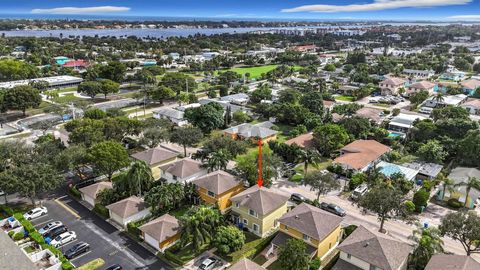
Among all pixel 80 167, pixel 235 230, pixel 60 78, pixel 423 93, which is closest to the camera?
pixel 235 230

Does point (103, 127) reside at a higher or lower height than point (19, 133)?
higher

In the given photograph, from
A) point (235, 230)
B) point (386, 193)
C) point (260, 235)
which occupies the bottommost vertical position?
point (260, 235)

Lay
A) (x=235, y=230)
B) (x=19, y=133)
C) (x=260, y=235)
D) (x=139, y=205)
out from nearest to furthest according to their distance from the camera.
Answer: (x=235, y=230) < (x=260, y=235) < (x=139, y=205) < (x=19, y=133)

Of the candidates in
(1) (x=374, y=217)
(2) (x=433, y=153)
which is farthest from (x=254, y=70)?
(1) (x=374, y=217)

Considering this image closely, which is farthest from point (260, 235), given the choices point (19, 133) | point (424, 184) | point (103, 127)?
point (19, 133)

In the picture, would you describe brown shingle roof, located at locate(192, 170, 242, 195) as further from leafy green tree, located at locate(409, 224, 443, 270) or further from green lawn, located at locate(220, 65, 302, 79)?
green lawn, located at locate(220, 65, 302, 79)

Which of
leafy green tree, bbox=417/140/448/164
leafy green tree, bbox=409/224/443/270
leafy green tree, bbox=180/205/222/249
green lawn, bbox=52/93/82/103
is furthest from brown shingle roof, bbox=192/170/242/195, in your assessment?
green lawn, bbox=52/93/82/103

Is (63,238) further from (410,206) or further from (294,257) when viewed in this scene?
(410,206)

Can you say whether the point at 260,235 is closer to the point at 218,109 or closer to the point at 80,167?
the point at 80,167
